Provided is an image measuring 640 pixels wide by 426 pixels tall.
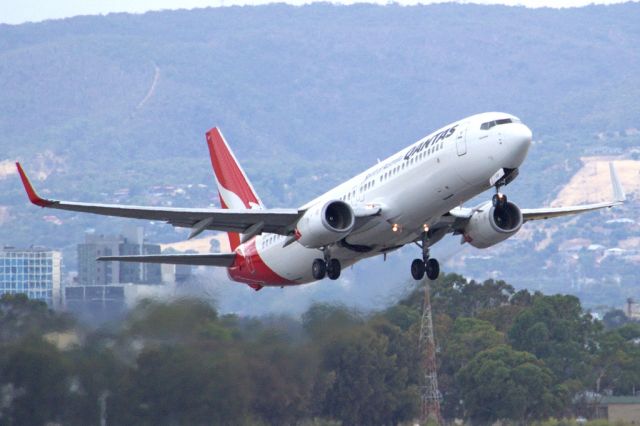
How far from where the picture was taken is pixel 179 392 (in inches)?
2133

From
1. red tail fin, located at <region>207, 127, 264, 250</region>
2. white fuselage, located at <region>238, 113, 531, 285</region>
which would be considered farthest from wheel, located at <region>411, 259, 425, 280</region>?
red tail fin, located at <region>207, 127, 264, 250</region>

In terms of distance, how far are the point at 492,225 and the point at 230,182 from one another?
14.2m

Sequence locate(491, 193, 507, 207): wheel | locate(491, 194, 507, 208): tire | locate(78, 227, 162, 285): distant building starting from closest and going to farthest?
locate(491, 193, 507, 207): wheel → locate(491, 194, 507, 208): tire → locate(78, 227, 162, 285): distant building

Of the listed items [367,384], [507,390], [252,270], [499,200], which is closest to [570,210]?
[499,200]

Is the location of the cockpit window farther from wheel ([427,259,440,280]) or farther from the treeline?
the treeline

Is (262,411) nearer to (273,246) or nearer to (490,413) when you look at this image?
(273,246)

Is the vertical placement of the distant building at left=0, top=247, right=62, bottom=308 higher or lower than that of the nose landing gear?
higher

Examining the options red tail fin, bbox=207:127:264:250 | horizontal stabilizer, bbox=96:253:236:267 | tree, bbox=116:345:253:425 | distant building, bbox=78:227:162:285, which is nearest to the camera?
horizontal stabilizer, bbox=96:253:236:267

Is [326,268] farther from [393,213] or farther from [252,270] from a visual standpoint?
[252,270]

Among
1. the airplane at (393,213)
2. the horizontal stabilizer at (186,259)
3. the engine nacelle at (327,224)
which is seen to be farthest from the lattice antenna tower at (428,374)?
the engine nacelle at (327,224)

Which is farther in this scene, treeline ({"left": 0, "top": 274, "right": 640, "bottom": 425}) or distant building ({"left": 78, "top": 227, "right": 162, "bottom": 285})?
distant building ({"left": 78, "top": 227, "right": 162, "bottom": 285})

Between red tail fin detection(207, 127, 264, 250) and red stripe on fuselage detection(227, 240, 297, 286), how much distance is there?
268 centimetres

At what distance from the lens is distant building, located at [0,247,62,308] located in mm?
148000

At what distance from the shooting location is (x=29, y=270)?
15412 cm
